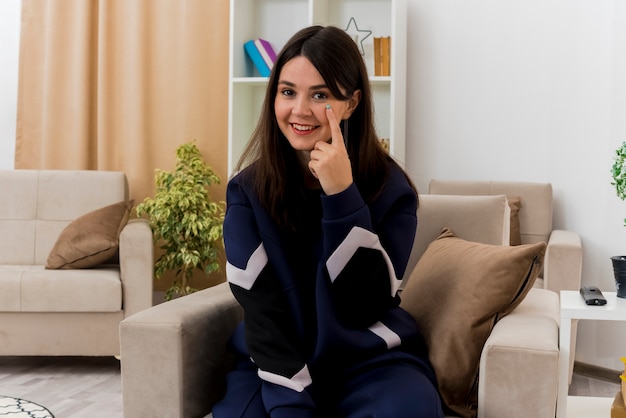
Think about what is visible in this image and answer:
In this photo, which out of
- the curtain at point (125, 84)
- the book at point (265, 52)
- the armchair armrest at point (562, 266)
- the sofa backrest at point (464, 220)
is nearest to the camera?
the sofa backrest at point (464, 220)

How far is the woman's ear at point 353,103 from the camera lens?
1.72 metres

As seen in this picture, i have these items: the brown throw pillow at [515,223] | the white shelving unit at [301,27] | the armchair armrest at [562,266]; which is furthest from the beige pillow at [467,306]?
the white shelving unit at [301,27]

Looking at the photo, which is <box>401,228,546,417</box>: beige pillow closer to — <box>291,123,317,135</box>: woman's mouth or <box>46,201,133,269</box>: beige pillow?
<box>291,123,317,135</box>: woman's mouth

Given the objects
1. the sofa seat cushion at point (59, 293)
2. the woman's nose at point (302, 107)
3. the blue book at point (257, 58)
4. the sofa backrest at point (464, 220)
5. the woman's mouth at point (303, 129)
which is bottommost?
the sofa seat cushion at point (59, 293)

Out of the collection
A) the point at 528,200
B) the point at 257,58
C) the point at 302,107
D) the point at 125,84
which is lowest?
the point at 528,200

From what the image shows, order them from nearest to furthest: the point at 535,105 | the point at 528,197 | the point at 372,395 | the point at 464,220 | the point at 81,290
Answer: the point at 372,395 → the point at 464,220 → the point at 81,290 → the point at 528,197 → the point at 535,105

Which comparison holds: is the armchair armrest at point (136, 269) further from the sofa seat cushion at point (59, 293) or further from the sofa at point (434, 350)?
the sofa at point (434, 350)

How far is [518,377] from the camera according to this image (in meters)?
1.49

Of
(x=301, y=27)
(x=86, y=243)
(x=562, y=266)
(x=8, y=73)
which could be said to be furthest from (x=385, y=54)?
(x=8, y=73)

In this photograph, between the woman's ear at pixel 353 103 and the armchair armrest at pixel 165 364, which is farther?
the woman's ear at pixel 353 103

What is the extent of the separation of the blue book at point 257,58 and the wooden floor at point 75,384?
1600mm

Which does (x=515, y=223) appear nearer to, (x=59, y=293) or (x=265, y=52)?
(x=265, y=52)

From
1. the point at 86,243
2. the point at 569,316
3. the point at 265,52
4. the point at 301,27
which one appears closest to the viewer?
the point at 569,316

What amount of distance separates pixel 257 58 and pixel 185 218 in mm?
894
